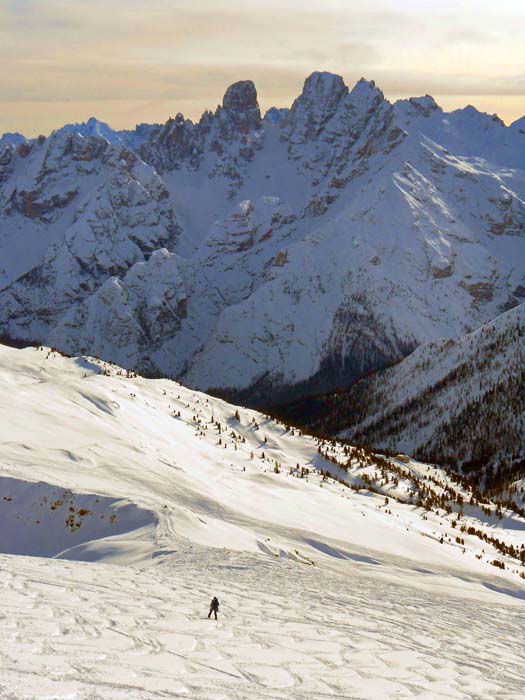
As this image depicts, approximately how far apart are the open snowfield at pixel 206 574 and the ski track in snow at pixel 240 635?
48 mm

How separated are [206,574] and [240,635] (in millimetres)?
4766

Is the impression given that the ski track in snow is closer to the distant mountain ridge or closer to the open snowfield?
the open snowfield

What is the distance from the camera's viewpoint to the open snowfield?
11.3 metres

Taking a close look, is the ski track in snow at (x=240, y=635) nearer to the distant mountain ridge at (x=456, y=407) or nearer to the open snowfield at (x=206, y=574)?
the open snowfield at (x=206, y=574)

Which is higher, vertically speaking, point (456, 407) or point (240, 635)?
point (456, 407)

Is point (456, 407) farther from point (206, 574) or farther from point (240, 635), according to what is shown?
point (240, 635)

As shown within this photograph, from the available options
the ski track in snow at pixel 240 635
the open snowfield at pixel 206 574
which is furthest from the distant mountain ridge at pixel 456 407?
the ski track in snow at pixel 240 635

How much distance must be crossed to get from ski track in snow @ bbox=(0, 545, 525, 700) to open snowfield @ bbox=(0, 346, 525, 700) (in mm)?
48

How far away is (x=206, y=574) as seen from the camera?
18359 mm

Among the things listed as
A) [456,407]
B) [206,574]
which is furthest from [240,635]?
[456,407]

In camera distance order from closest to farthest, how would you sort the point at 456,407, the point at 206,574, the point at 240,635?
1. the point at 240,635
2. the point at 206,574
3. the point at 456,407

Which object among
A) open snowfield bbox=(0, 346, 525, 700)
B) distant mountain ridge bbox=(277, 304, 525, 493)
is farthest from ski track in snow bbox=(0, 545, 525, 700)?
distant mountain ridge bbox=(277, 304, 525, 493)

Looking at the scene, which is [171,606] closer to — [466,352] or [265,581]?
[265,581]

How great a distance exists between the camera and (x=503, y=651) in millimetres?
15336
